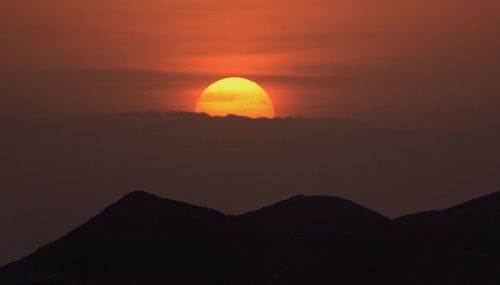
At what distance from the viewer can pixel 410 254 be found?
78.6m

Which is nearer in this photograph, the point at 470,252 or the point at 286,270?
the point at 286,270

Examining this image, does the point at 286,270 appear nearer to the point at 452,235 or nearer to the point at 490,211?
the point at 452,235

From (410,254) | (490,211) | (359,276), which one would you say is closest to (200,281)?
(359,276)

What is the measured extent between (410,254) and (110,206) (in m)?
20.3

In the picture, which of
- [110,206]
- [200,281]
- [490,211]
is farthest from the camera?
[490,211]

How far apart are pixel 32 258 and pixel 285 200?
18.6 m

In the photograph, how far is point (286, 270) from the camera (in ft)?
243

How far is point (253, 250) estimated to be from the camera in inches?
3014

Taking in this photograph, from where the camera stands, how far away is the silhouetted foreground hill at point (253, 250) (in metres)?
73.8

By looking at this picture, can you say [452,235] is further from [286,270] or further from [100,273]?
[100,273]

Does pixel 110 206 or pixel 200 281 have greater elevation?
pixel 110 206

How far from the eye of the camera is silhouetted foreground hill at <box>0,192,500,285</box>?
73750 millimetres

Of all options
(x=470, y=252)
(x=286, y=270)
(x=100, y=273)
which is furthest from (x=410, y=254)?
(x=100, y=273)

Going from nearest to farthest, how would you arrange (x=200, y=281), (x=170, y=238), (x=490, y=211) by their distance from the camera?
(x=200, y=281), (x=170, y=238), (x=490, y=211)
